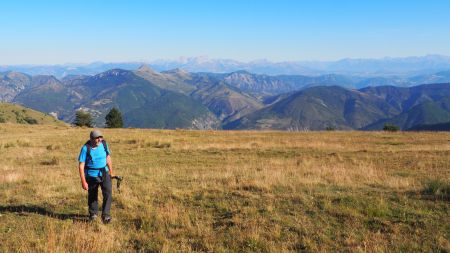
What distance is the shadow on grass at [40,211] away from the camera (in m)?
10.6

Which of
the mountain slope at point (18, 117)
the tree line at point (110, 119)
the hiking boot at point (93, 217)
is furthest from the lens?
the mountain slope at point (18, 117)

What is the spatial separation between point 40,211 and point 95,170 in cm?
285

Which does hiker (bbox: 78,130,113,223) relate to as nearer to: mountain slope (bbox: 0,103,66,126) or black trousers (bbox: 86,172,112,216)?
black trousers (bbox: 86,172,112,216)

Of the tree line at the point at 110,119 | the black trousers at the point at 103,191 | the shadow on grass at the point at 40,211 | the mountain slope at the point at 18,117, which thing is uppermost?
the black trousers at the point at 103,191

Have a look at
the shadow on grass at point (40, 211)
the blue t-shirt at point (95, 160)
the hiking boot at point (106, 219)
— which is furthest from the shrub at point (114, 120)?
the hiking boot at point (106, 219)

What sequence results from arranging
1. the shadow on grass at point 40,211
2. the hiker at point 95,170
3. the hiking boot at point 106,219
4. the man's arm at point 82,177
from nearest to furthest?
the man's arm at point 82,177 → the hiker at point 95,170 → the hiking boot at point 106,219 → the shadow on grass at point 40,211

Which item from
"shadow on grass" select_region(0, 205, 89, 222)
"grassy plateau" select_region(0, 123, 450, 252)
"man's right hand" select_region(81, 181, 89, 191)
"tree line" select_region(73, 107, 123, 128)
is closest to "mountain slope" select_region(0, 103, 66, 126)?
"tree line" select_region(73, 107, 123, 128)

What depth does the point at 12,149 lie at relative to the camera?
92.2 ft

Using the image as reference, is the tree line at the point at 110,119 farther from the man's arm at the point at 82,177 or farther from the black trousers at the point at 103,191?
the man's arm at the point at 82,177

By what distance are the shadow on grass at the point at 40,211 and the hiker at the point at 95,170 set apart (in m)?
0.67

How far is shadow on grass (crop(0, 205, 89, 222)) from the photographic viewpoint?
10648 mm

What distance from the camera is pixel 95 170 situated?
9.98 m

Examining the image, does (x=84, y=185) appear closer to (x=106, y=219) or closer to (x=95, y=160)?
(x=95, y=160)

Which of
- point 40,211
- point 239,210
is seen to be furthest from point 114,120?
point 239,210
